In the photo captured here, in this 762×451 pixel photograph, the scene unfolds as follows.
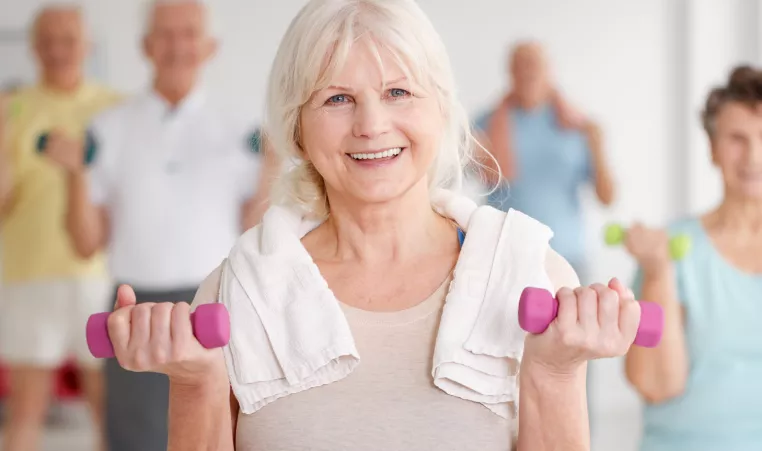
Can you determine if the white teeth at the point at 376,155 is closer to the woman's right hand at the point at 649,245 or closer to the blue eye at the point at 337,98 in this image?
the blue eye at the point at 337,98

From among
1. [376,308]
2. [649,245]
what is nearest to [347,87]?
[376,308]

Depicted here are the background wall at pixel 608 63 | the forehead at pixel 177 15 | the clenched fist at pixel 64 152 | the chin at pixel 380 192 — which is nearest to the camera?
the chin at pixel 380 192

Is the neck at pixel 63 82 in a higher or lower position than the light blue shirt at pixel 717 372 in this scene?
higher

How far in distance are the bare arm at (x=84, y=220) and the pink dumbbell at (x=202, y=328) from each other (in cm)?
211

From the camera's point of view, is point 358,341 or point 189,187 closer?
point 358,341

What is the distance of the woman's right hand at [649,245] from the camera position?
2.17 metres

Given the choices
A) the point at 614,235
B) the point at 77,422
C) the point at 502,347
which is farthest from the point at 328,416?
the point at 77,422

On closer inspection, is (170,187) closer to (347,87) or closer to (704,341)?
(704,341)

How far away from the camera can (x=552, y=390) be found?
4.50ft

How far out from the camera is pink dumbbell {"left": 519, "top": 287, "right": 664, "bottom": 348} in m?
1.26

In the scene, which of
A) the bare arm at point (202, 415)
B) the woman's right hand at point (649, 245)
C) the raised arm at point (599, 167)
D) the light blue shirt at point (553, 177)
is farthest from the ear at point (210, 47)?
the bare arm at point (202, 415)

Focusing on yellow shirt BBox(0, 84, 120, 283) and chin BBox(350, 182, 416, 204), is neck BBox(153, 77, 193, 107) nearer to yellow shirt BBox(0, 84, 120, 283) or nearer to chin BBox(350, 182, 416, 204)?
yellow shirt BBox(0, 84, 120, 283)

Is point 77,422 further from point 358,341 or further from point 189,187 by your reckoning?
point 358,341

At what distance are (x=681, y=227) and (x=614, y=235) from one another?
26 cm
